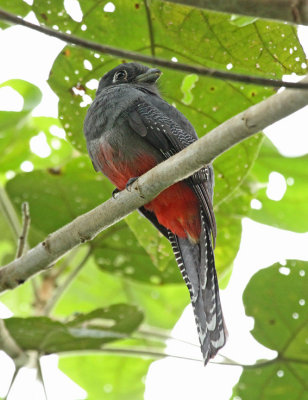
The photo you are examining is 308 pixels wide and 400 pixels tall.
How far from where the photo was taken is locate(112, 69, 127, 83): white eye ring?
12.0 feet

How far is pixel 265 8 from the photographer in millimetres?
1422

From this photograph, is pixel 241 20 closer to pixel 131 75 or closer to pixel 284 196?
pixel 131 75

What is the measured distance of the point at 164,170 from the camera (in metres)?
2.13

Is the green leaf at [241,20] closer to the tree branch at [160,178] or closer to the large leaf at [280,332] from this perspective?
the tree branch at [160,178]

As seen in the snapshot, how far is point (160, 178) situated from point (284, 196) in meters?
1.79

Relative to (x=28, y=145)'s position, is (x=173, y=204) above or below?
below

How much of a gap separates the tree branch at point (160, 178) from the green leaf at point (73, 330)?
250mm

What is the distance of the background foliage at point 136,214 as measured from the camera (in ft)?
8.83

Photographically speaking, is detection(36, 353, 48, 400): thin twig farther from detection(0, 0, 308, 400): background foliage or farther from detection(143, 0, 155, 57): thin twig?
detection(143, 0, 155, 57): thin twig

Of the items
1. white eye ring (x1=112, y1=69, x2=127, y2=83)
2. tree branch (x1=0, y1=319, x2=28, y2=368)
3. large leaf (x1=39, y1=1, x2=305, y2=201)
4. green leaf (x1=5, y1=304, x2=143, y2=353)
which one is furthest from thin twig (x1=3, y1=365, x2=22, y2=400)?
white eye ring (x1=112, y1=69, x2=127, y2=83)

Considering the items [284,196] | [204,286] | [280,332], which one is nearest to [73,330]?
[204,286]

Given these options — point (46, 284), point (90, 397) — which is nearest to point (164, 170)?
point (46, 284)

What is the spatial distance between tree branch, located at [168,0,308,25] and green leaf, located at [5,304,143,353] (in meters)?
1.66

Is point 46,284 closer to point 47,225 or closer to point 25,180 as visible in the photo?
point 47,225
